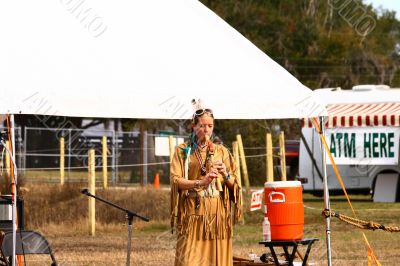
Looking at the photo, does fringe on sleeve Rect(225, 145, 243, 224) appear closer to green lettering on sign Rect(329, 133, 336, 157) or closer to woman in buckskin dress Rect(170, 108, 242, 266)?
woman in buckskin dress Rect(170, 108, 242, 266)

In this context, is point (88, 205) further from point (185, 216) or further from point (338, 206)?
point (185, 216)

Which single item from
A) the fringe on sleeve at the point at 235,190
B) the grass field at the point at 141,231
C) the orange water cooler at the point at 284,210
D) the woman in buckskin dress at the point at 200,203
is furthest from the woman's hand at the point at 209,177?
the grass field at the point at 141,231

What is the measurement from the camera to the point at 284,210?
36.2 feet

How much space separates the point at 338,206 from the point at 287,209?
1442cm

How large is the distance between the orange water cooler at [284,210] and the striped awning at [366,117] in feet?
49.4

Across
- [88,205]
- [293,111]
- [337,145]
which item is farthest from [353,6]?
[293,111]

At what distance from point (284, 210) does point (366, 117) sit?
1590 cm

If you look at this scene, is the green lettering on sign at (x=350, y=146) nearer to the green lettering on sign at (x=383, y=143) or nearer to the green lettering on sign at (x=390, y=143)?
the green lettering on sign at (x=383, y=143)

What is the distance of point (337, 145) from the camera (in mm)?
26969

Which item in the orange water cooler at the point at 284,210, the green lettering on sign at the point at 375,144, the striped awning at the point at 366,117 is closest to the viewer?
the orange water cooler at the point at 284,210

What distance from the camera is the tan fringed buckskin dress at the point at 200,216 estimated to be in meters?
10.1

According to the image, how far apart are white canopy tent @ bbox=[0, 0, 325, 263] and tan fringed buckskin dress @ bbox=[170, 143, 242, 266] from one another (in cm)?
78

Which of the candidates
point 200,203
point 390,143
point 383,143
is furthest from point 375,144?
point 200,203

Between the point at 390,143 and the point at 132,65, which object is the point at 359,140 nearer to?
the point at 390,143
